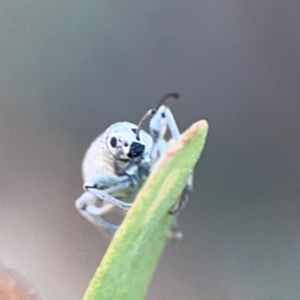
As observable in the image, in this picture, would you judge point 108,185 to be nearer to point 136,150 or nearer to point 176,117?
point 136,150

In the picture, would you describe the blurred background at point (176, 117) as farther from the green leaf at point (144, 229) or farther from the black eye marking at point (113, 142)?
the green leaf at point (144, 229)

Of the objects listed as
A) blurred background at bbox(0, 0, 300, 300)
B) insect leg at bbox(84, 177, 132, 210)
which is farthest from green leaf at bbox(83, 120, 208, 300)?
blurred background at bbox(0, 0, 300, 300)

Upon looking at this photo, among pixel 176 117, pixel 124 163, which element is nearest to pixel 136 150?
pixel 124 163

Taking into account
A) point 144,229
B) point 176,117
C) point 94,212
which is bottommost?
point 144,229

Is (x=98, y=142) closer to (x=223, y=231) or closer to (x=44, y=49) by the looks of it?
(x=223, y=231)

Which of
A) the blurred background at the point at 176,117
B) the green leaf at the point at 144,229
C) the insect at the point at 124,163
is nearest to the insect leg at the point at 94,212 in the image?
the insect at the point at 124,163

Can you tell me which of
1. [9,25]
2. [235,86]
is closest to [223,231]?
[235,86]

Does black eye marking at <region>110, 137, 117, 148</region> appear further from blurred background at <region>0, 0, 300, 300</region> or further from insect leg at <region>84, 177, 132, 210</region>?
blurred background at <region>0, 0, 300, 300</region>
